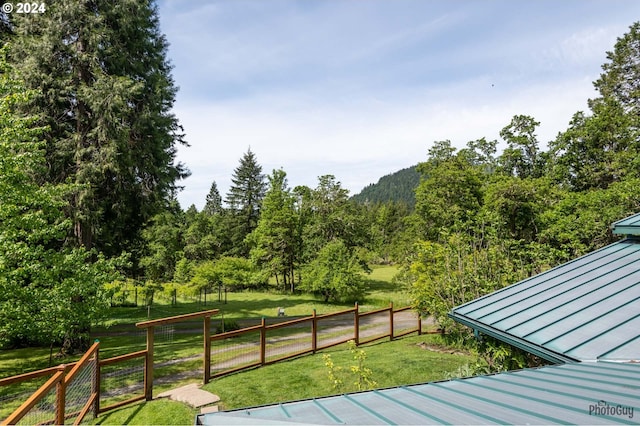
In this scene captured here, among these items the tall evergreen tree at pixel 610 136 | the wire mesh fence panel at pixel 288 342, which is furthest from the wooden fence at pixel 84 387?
the tall evergreen tree at pixel 610 136

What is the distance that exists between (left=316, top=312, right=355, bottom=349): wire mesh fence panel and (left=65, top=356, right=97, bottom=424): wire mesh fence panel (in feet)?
21.7

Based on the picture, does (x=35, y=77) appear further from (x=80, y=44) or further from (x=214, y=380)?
(x=214, y=380)

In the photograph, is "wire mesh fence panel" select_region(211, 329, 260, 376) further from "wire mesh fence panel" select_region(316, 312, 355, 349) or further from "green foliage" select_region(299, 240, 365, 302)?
"green foliage" select_region(299, 240, 365, 302)

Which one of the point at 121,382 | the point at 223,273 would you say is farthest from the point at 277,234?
the point at 121,382

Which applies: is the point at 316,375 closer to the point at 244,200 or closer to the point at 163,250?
the point at 163,250

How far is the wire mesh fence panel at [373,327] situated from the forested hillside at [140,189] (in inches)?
93.0

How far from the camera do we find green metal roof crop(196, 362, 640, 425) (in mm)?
2604

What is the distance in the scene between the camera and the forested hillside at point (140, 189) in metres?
8.50

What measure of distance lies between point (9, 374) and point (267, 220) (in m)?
21.6

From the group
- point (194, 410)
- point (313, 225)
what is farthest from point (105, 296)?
point (313, 225)

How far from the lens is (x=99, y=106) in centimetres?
1296

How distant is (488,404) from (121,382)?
9867 mm

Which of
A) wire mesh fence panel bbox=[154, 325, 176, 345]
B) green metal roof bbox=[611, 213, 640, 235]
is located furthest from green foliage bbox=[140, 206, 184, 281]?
green metal roof bbox=[611, 213, 640, 235]

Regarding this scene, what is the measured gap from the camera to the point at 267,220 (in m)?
31.3
